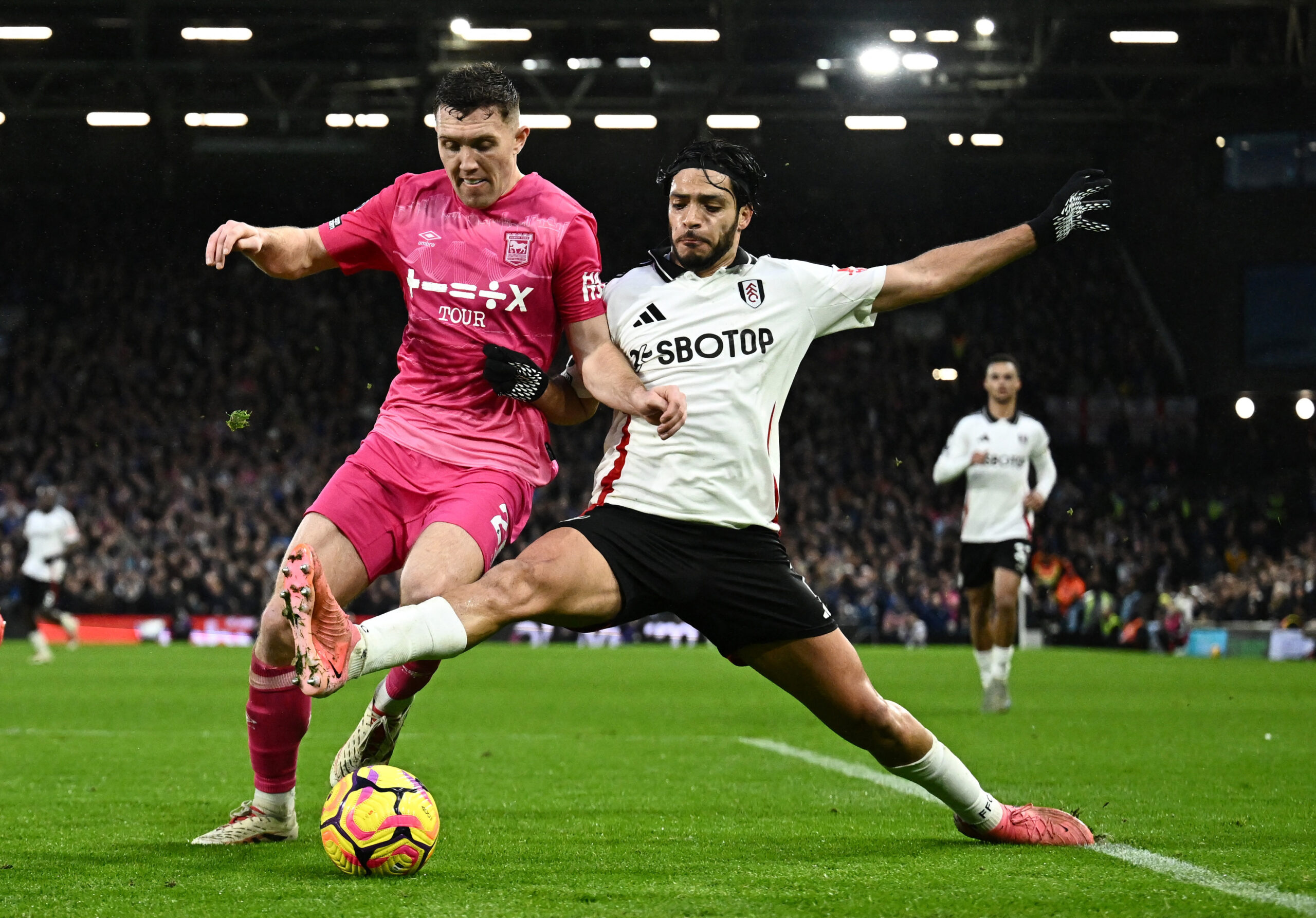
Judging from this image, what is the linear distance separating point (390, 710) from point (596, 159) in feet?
91.6

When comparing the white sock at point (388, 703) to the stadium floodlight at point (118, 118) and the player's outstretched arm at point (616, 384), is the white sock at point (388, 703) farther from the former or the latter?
the stadium floodlight at point (118, 118)

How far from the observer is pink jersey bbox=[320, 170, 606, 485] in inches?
198

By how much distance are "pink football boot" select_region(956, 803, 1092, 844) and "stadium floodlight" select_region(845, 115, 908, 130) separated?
24.2 meters

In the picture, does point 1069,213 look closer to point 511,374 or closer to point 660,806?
point 511,374

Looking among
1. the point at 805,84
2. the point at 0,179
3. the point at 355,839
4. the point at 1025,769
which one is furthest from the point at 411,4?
the point at 355,839

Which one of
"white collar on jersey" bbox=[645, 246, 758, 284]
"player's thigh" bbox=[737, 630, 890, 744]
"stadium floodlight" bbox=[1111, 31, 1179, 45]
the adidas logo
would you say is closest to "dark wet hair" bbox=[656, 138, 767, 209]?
"white collar on jersey" bbox=[645, 246, 758, 284]

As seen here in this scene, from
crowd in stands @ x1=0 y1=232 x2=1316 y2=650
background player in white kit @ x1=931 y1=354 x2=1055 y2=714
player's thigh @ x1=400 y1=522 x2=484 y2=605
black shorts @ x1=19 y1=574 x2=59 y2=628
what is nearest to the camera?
player's thigh @ x1=400 y1=522 x2=484 y2=605

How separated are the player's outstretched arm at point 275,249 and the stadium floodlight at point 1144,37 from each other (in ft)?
72.8

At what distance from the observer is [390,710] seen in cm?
552

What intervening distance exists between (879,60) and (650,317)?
2148cm

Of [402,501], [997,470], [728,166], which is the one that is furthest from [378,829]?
[997,470]

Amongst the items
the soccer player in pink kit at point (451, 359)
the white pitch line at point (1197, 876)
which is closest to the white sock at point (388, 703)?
the soccer player in pink kit at point (451, 359)

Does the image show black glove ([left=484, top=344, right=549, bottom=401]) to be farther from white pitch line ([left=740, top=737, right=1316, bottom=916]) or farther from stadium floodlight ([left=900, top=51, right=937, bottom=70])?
stadium floodlight ([left=900, top=51, right=937, bottom=70])

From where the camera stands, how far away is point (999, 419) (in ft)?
36.9
